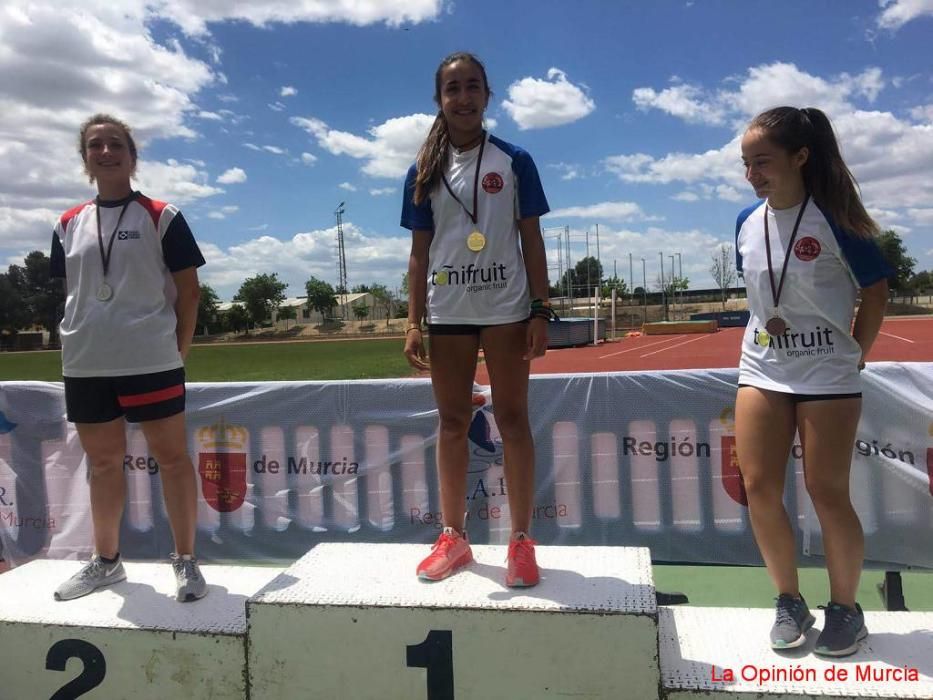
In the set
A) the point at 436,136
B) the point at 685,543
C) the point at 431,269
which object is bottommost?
the point at 685,543

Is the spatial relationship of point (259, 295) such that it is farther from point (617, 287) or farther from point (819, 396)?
point (819, 396)

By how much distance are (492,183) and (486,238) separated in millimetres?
204

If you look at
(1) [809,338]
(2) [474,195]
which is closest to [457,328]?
(2) [474,195]

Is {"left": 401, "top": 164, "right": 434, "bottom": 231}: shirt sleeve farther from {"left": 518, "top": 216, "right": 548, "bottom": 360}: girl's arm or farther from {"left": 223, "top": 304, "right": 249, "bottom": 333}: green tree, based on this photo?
{"left": 223, "top": 304, "right": 249, "bottom": 333}: green tree

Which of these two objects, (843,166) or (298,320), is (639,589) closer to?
A: (843,166)

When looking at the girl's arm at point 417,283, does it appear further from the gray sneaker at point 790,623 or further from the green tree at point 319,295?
the green tree at point 319,295

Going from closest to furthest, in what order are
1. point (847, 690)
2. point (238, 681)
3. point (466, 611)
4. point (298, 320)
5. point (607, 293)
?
1. point (847, 690)
2. point (466, 611)
3. point (238, 681)
4. point (607, 293)
5. point (298, 320)

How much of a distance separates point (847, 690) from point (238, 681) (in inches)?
74.3

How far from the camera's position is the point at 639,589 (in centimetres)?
229

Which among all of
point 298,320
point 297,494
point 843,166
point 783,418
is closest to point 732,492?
point 783,418

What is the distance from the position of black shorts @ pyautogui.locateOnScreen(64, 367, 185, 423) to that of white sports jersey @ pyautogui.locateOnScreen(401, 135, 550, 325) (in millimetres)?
1072

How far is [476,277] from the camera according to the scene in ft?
8.28

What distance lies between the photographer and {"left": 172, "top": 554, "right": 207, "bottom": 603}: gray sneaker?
8.59 ft

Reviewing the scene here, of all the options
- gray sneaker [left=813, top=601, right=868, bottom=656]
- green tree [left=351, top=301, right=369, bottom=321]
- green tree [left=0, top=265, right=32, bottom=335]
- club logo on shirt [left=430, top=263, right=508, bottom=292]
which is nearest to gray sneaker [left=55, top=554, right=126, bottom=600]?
club logo on shirt [left=430, top=263, right=508, bottom=292]
